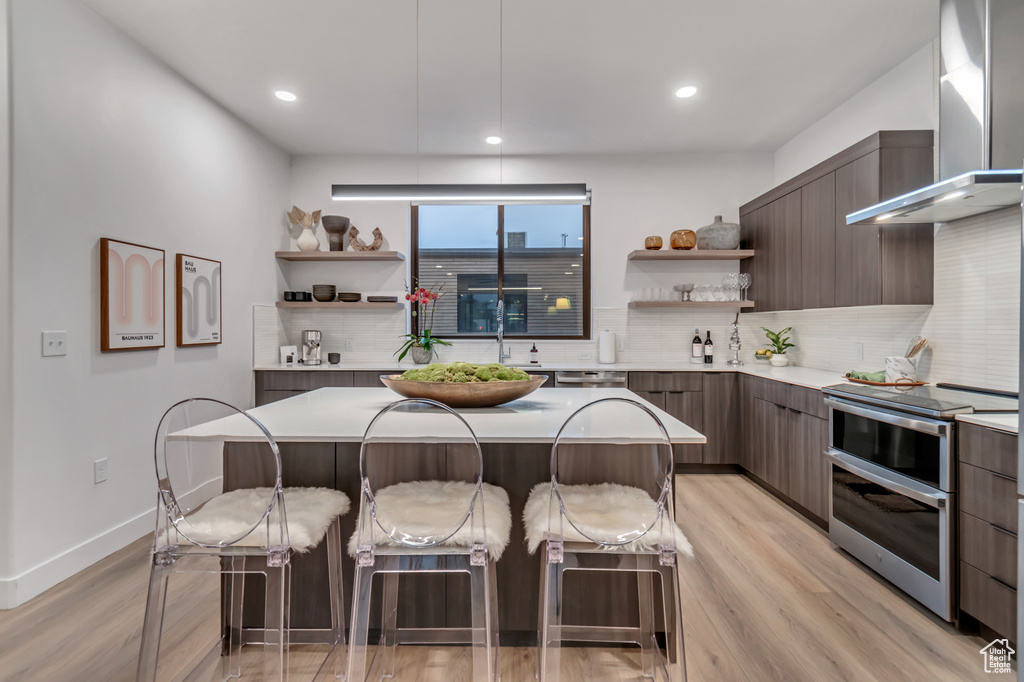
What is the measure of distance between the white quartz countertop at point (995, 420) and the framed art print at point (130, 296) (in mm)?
3897

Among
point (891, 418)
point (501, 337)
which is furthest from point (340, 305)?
point (891, 418)

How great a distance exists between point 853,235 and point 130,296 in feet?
13.7

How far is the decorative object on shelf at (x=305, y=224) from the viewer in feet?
14.9

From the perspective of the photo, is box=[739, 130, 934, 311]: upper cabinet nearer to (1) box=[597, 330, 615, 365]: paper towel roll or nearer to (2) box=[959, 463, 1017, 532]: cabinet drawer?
(2) box=[959, 463, 1017, 532]: cabinet drawer

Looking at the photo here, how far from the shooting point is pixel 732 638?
6.35 feet

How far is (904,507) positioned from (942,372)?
1.06 meters

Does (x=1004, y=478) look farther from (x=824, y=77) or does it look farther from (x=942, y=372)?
(x=824, y=77)

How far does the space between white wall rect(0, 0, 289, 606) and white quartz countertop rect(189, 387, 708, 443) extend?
42.8 inches

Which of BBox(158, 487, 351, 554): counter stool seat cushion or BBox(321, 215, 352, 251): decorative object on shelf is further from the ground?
Result: BBox(321, 215, 352, 251): decorative object on shelf

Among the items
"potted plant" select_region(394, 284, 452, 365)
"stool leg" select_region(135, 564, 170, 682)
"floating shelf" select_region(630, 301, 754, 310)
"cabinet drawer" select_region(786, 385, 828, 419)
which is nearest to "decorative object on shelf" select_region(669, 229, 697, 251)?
"floating shelf" select_region(630, 301, 754, 310)

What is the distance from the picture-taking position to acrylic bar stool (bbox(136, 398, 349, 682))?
1.49 meters

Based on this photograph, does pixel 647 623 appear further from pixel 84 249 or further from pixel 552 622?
pixel 84 249

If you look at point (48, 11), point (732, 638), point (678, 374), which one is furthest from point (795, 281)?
point (48, 11)

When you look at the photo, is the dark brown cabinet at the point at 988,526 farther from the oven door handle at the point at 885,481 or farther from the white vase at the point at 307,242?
the white vase at the point at 307,242
